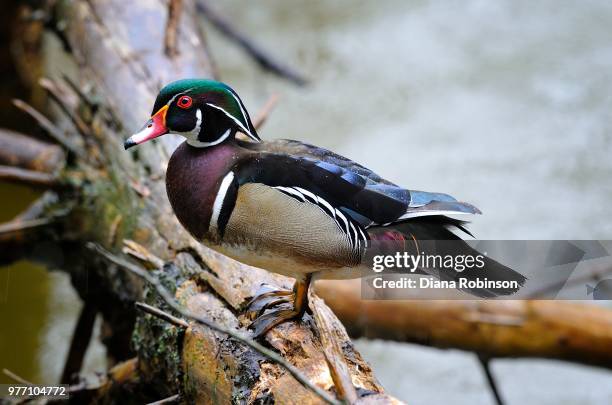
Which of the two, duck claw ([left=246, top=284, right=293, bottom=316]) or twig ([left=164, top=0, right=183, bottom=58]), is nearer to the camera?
duck claw ([left=246, top=284, right=293, bottom=316])

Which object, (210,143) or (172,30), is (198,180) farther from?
(172,30)

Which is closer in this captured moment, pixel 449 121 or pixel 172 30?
pixel 172 30

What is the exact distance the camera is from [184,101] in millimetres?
1421

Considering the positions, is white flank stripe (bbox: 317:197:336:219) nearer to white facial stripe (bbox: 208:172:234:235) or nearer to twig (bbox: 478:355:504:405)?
white facial stripe (bbox: 208:172:234:235)

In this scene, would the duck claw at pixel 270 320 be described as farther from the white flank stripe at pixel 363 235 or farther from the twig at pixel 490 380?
the twig at pixel 490 380

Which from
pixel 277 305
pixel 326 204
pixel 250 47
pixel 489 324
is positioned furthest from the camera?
pixel 250 47

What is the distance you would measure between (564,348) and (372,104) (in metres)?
2.47

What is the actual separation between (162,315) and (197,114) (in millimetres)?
357

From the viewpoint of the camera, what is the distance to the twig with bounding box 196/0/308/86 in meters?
3.58

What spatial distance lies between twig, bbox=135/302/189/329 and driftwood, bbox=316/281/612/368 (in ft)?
2.52

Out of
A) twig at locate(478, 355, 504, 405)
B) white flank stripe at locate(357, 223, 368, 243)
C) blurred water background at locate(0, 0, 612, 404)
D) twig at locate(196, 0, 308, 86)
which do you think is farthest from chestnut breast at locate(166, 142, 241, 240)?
twig at locate(196, 0, 308, 86)

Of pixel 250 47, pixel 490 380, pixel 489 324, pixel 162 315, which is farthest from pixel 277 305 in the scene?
pixel 250 47

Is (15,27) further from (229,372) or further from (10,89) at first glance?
(229,372)

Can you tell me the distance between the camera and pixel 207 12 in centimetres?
361
